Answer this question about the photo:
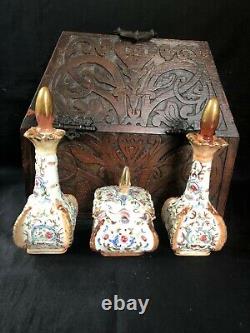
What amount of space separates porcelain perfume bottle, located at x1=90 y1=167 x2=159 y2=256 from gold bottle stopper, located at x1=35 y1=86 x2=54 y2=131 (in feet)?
0.85

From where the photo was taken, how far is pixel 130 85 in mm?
1386

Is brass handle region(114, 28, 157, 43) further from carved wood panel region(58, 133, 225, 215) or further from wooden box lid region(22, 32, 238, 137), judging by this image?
carved wood panel region(58, 133, 225, 215)

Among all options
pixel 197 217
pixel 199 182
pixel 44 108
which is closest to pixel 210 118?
pixel 199 182

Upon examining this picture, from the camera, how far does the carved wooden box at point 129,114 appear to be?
1.31 m

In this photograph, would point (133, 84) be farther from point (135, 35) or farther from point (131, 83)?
point (135, 35)

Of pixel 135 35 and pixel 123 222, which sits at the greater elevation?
pixel 135 35

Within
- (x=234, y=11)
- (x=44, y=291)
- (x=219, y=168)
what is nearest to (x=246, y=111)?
(x=234, y=11)

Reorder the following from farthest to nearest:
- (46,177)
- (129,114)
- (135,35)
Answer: (135,35) < (129,114) < (46,177)

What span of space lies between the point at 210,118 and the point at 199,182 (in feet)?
0.69

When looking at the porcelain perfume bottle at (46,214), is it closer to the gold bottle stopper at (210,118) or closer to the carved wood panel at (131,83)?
the carved wood panel at (131,83)

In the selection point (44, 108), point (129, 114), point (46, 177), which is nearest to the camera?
point (44, 108)

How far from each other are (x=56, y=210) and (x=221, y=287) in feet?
1.80

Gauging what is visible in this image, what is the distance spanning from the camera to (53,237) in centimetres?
125

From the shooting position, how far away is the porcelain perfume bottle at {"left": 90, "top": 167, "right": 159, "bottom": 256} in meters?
1.22
